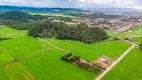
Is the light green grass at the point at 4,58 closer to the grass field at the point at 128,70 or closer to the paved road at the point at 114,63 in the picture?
the paved road at the point at 114,63

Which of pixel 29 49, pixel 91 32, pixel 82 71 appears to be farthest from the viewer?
pixel 91 32

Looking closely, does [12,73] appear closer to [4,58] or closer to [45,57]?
[4,58]

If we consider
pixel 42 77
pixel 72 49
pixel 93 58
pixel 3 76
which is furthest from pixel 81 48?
pixel 3 76

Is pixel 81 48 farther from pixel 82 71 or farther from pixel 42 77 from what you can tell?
pixel 42 77

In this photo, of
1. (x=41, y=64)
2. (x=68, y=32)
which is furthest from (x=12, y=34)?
(x=41, y=64)

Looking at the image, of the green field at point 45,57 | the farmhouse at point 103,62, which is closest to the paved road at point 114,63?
the farmhouse at point 103,62

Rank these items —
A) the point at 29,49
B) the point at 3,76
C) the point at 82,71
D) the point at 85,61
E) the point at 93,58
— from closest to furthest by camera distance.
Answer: the point at 3,76, the point at 82,71, the point at 85,61, the point at 93,58, the point at 29,49
